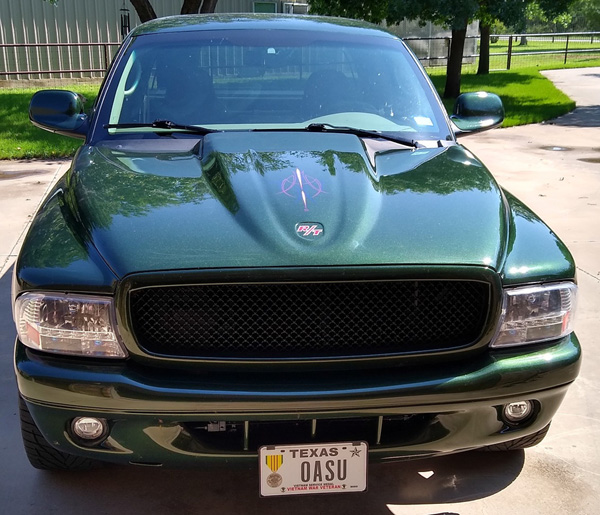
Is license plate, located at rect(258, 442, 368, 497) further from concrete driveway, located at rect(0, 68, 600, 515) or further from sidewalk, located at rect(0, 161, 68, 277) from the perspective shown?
sidewalk, located at rect(0, 161, 68, 277)

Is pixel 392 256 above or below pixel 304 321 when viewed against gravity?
above

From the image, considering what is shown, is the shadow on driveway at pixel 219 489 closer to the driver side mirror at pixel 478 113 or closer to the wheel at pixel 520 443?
the wheel at pixel 520 443

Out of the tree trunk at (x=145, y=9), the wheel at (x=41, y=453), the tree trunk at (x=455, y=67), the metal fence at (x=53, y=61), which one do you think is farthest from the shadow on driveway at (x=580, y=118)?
the wheel at (x=41, y=453)

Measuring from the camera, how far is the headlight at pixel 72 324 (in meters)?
2.40

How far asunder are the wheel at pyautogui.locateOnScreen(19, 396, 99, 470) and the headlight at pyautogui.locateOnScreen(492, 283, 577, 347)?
157cm

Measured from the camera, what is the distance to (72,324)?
2.42m

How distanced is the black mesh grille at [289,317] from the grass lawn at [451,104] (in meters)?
8.80

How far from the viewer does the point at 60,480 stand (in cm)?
308

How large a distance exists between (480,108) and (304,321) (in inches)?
86.3

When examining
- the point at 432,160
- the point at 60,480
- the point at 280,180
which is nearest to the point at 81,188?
the point at 280,180

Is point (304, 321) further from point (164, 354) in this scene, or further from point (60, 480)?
point (60, 480)

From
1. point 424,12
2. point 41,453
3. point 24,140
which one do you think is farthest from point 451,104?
point 41,453

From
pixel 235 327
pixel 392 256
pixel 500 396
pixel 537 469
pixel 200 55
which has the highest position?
pixel 200 55

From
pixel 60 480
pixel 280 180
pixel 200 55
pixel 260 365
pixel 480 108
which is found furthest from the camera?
pixel 480 108
